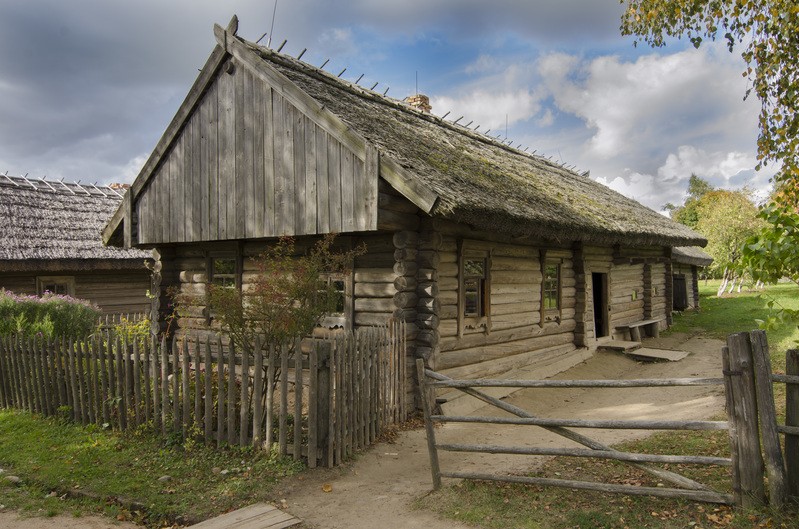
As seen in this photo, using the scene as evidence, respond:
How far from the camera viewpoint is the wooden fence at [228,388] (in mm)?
6320

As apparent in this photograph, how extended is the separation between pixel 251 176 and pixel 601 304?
34.2 feet

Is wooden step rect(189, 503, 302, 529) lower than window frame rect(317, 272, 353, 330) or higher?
lower

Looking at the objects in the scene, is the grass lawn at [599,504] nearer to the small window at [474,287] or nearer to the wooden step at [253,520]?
the wooden step at [253,520]

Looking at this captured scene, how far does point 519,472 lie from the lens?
234 inches

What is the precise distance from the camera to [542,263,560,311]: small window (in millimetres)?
12352

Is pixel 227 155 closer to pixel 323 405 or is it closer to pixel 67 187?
pixel 323 405

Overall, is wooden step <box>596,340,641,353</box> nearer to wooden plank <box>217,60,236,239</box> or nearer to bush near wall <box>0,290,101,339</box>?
wooden plank <box>217,60,236,239</box>

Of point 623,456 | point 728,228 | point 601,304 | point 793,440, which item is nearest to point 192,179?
point 623,456

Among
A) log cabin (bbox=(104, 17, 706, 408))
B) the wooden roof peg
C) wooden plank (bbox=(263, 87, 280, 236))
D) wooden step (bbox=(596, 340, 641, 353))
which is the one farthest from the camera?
wooden step (bbox=(596, 340, 641, 353))

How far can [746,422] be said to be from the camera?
4453 mm

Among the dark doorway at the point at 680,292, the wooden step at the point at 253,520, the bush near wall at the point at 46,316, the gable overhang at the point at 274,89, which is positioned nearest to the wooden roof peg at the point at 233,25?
the gable overhang at the point at 274,89

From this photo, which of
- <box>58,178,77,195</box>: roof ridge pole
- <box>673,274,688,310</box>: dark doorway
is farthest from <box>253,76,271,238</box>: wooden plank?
<box>673,274,688,310</box>: dark doorway

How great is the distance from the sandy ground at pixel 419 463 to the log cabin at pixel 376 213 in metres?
1.27

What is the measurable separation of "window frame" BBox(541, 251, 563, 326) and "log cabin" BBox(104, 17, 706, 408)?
0.14 feet
